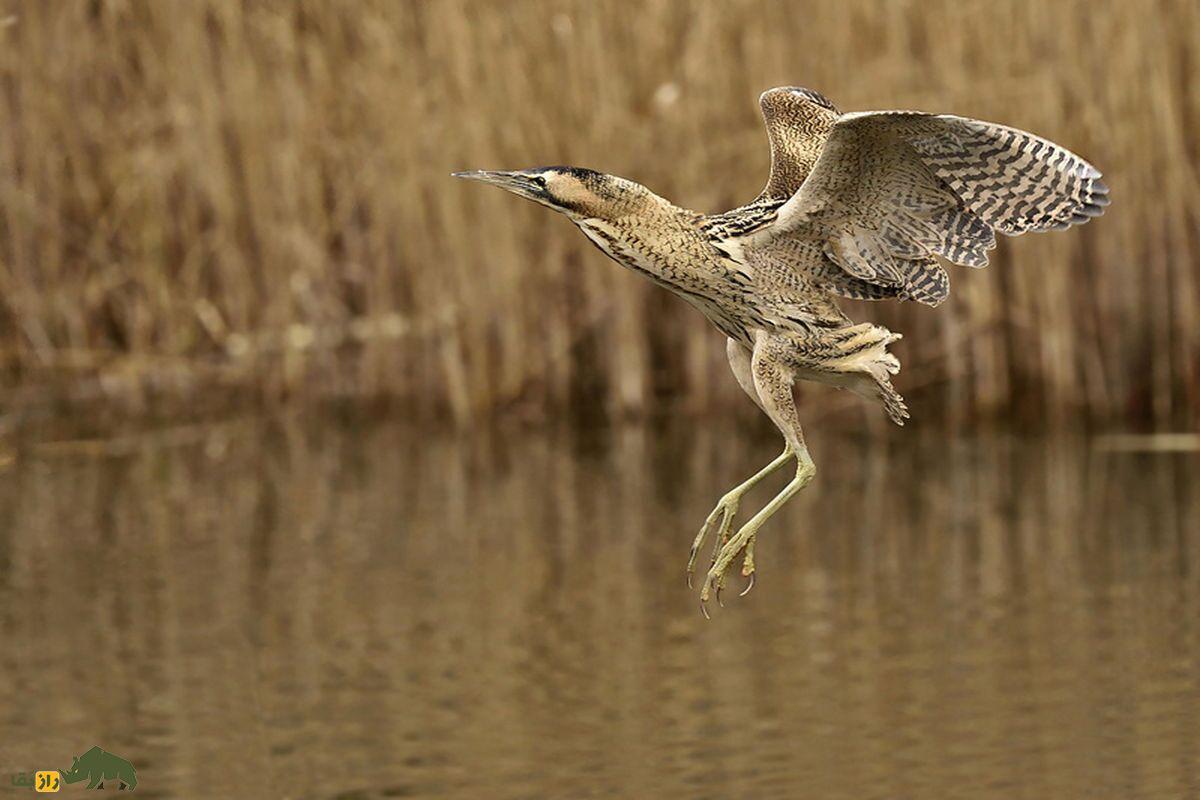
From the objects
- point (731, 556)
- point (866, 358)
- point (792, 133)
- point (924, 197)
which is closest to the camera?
point (731, 556)

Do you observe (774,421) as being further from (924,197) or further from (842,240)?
(924,197)

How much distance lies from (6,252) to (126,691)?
5497 mm

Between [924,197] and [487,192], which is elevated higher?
[487,192]

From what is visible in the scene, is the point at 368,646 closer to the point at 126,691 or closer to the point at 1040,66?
the point at 126,691

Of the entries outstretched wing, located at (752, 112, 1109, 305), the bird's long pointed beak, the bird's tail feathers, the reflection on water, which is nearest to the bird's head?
the bird's long pointed beak

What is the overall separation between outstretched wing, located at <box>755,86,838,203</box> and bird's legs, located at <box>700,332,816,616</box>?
0.69 metres

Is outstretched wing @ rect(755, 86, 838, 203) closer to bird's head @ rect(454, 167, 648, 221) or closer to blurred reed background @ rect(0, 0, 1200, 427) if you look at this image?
bird's head @ rect(454, 167, 648, 221)

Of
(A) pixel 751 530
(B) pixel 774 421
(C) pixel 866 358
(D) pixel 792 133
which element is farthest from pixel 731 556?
(D) pixel 792 133

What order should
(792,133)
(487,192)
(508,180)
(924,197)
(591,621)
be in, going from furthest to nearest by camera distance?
1. (487,192)
2. (591,621)
3. (792,133)
4. (924,197)
5. (508,180)

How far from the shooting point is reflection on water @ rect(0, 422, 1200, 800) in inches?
269

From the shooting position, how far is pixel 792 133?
18.8ft

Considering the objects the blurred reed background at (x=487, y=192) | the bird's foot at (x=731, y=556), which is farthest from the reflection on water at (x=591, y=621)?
the bird's foot at (x=731, y=556)

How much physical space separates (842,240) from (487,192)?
6473 millimetres

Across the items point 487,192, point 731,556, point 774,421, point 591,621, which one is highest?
point 487,192
